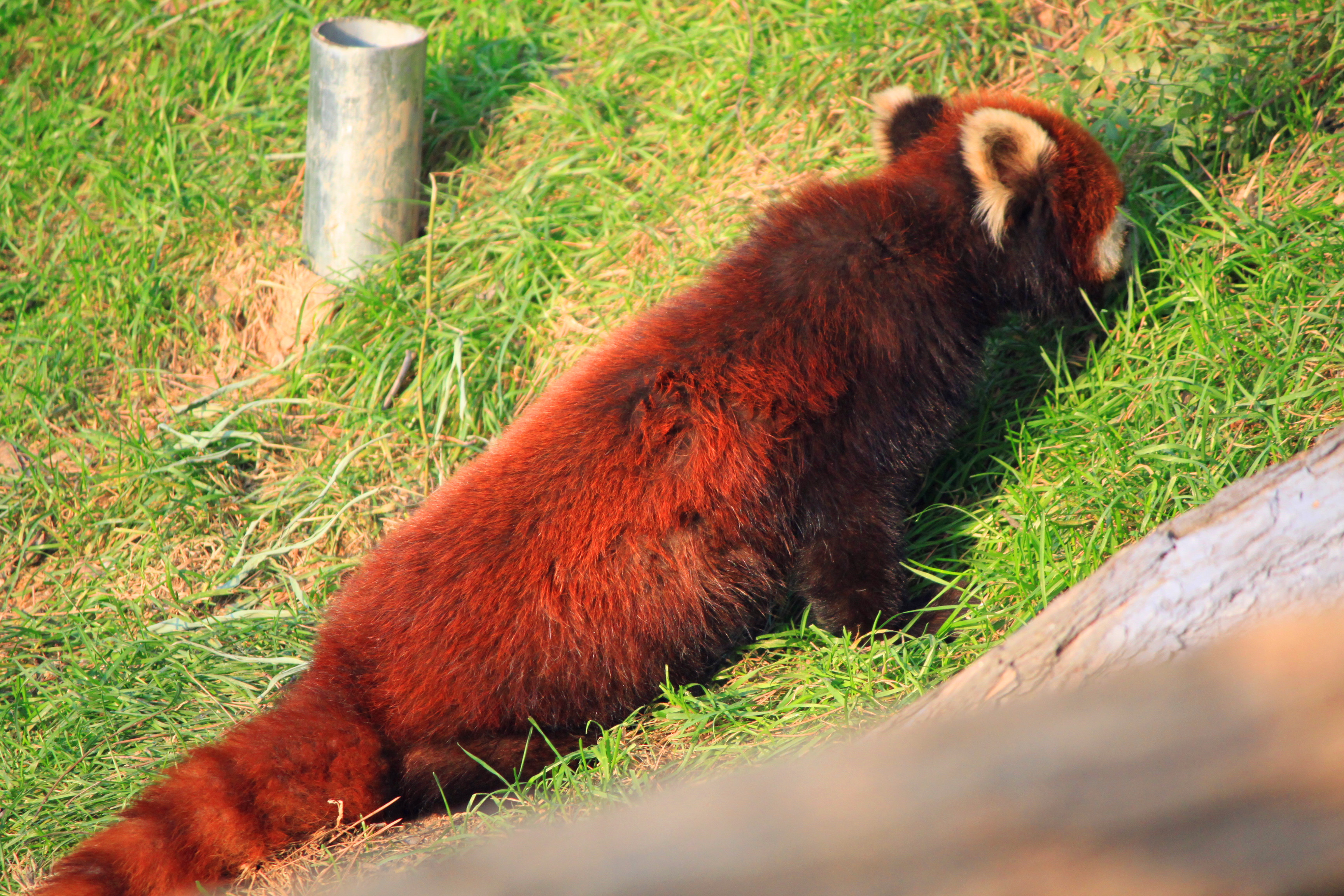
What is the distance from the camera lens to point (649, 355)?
8.72ft

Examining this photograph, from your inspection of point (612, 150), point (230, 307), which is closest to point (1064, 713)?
point (612, 150)

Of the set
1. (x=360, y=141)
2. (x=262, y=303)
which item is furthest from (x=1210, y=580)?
(x=262, y=303)

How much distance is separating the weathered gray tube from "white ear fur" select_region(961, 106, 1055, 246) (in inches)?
91.4

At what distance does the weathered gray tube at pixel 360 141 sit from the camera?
3.78 meters

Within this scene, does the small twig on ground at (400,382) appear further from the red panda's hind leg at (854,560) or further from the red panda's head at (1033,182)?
the red panda's head at (1033,182)

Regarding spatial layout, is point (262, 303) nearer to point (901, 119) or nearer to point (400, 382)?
point (400, 382)

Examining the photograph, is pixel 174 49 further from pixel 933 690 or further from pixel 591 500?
pixel 933 690

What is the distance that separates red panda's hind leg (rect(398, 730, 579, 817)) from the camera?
243cm

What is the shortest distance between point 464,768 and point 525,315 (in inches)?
78.6

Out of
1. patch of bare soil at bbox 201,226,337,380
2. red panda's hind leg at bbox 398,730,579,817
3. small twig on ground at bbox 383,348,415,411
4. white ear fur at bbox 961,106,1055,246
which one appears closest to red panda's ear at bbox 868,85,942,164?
white ear fur at bbox 961,106,1055,246

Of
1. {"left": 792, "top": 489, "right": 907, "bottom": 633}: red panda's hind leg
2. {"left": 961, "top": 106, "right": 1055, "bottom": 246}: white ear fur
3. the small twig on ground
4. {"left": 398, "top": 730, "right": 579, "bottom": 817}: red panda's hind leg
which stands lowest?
{"left": 398, "top": 730, "right": 579, "bottom": 817}: red panda's hind leg

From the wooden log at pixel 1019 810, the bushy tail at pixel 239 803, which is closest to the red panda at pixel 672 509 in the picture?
the bushy tail at pixel 239 803

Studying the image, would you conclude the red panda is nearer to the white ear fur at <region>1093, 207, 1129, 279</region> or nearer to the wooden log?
the white ear fur at <region>1093, 207, 1129, 279</region>

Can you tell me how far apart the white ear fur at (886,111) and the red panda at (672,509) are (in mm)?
221
